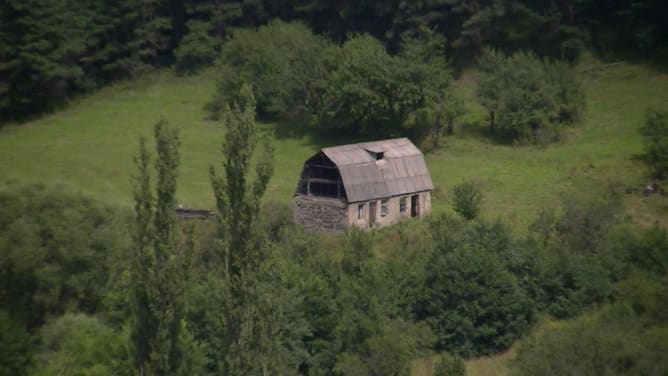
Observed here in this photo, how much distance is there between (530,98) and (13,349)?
1321 inches

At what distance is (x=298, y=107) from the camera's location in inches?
2467

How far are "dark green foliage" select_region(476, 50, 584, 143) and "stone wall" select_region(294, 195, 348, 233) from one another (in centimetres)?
1338

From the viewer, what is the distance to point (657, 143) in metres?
47.4

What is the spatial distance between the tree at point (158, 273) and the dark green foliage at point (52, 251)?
858 centimetres

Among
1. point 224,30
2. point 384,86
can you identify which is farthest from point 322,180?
point 224,30

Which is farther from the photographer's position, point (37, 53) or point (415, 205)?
point (37, 53)

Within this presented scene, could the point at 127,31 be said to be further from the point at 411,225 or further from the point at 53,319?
the point at 53,319

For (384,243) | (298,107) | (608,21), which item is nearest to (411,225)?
(384,243)

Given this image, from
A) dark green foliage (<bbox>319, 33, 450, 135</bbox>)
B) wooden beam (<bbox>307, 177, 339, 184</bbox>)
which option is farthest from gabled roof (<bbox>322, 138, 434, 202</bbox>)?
dark green foliage (<bbox>319, 33, 450, 135</bbox>)

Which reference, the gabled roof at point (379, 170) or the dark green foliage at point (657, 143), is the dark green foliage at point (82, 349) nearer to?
the gabled roof at point (379, 170)

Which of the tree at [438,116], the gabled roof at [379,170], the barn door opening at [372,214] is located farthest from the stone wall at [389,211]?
the tree at [438,116]

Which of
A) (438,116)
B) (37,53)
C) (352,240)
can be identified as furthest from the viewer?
(37,53)

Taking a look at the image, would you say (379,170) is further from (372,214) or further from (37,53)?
(37,53)

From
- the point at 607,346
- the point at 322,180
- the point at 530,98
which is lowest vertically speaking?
the point at 607,346
